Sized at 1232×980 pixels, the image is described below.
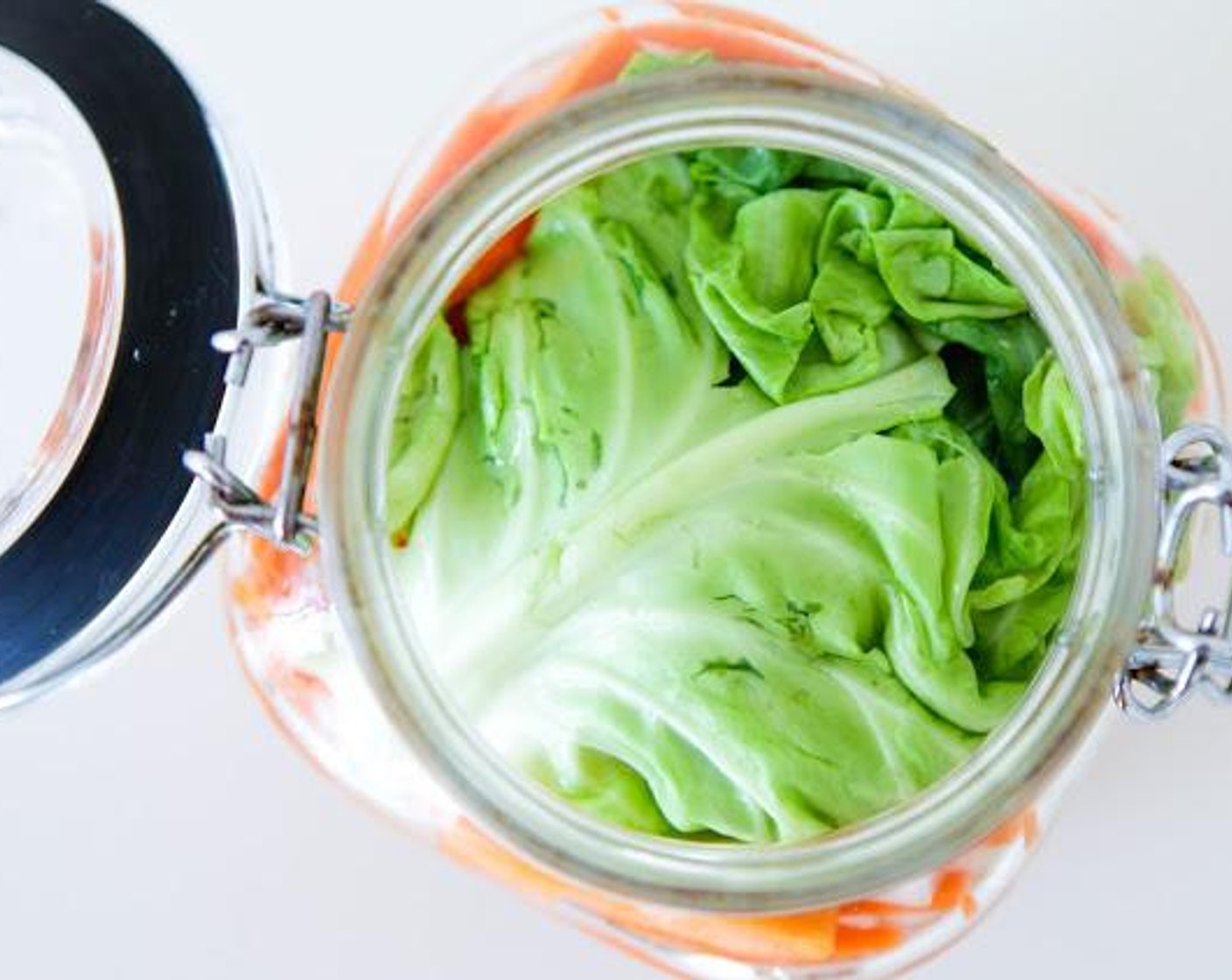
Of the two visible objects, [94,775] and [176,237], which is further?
[94,775]

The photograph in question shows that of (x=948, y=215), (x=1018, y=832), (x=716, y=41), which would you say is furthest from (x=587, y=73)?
(x=1018, y=832)

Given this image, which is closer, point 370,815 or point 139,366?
point 139,366

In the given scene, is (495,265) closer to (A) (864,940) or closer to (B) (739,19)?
(B) (739,19)

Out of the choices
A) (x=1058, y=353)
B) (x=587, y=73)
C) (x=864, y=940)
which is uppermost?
(x=587, y=73)

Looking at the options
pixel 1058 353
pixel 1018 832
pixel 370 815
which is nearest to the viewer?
pixel 1058 353

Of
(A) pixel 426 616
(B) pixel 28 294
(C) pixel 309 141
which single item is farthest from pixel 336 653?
(C) pixel 309 141

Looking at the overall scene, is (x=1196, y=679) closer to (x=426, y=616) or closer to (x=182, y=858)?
(x=426, y=616)
